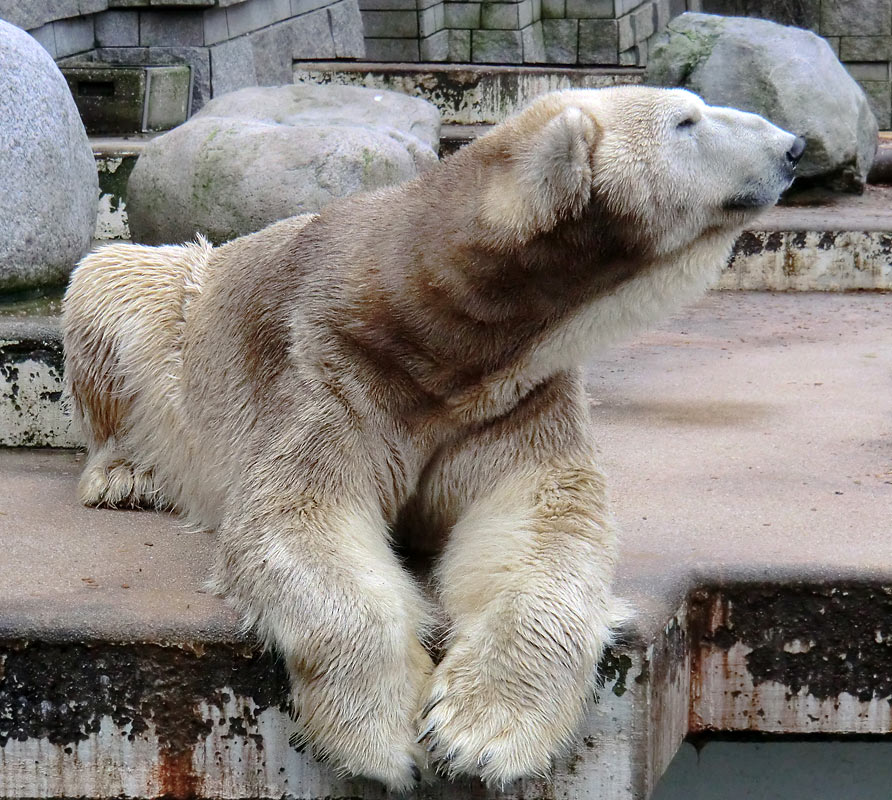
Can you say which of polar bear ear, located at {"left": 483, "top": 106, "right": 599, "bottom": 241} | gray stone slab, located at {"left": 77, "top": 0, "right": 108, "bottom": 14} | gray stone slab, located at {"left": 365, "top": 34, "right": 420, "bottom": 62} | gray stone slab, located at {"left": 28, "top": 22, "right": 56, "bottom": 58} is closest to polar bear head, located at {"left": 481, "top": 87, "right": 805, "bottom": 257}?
polar bear ear, located at {"left": 483, "top": 106, "right": 599, "bottom": 241}

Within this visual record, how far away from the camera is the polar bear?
229 cm

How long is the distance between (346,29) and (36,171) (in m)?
7.41

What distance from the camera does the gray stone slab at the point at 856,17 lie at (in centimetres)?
1636

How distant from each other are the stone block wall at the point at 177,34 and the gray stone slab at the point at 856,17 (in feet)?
29.8

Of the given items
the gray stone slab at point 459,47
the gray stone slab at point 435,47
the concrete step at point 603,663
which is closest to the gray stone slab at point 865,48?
the gray stone slab at point 459,47

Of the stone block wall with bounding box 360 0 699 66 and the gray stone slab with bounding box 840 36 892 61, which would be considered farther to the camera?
the gray stone slab with bounding box 840 36 892 61

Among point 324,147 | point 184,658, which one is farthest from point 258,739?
point 324,147

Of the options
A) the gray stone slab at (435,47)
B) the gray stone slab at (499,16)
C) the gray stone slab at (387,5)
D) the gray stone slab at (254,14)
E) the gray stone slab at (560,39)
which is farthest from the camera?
the gray stone slab at (560,39)

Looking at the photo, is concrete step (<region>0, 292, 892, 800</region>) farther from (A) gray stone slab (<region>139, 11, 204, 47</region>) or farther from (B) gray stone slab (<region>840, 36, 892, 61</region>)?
(B) gray stone slab (<region>840, 36, 892, 61</region>)

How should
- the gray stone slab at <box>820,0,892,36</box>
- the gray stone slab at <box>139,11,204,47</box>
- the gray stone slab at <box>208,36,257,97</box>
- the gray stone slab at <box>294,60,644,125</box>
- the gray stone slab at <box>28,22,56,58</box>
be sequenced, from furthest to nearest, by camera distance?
the gray stone slab at <box>820,0,892,36</box>
the gray stone slab at <box>294,60,644,125</box>
the gray stone slab at <box>208,36,257,97</box>
the gray stone slab at <box>139,11,204,47</box>
the gray stone slab at <box>28,22,56,58</box>

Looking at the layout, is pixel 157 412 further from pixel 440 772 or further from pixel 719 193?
pixel 719 193

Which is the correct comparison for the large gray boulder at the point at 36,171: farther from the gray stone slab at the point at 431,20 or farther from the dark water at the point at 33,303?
the gray stone slab at the point at 431,20

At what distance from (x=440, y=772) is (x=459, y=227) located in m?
0.96

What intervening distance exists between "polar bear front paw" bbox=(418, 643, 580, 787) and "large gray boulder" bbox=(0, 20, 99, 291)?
8.12 ft
